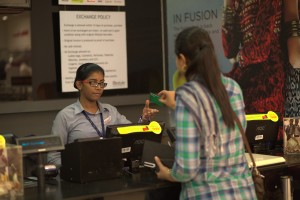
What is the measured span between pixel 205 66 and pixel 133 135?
89cm

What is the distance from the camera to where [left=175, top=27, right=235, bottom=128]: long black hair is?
2666 mm

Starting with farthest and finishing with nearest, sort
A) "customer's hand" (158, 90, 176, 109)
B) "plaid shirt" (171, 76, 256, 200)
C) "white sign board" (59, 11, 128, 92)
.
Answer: "white sign board" (59, 11, 128, 92)
"customer's hand" (158, 90, 176, 109)
"plaid shirt" (171, 76, 256, 200)

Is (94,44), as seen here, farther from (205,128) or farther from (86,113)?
(205,128)

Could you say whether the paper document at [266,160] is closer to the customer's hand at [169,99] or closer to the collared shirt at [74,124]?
the customer's hand at [169,99]

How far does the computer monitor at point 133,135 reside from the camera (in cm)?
337

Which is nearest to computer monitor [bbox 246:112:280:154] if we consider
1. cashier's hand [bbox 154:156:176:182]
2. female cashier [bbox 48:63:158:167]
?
female cashier [bbox 48:63:158:167]

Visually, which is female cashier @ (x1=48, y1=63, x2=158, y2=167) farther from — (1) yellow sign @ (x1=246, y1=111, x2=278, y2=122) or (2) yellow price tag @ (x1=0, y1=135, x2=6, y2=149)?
(2) yellow price tag @ (x1=0, y1=135, x2=6, y2=149)

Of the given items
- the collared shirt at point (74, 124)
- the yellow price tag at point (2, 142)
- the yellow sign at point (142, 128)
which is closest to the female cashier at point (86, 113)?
the collared shirt at point (74, 124)

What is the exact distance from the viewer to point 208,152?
2.69m

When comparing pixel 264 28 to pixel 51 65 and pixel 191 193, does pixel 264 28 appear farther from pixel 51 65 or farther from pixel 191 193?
pixel 191 193

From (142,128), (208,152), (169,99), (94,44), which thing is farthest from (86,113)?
(208,152)

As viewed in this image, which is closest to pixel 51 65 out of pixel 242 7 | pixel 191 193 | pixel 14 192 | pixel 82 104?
pixel 82 104

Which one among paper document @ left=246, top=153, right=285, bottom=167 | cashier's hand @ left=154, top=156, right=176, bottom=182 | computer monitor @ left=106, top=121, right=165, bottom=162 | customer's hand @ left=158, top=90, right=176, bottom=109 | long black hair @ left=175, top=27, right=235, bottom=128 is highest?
long black hair @ left=175, top=27, right=235, bottom=128

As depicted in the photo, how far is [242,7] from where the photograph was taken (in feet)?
18.1
